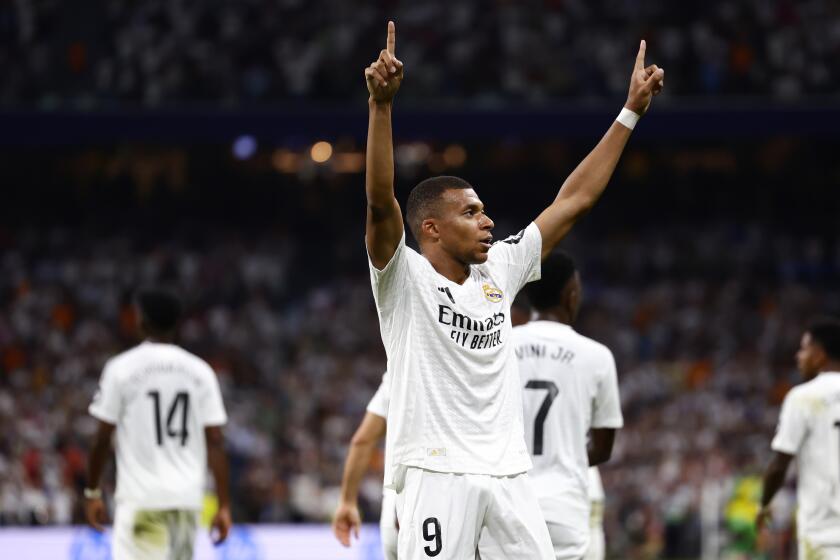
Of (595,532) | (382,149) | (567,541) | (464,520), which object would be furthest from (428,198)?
(595,532)

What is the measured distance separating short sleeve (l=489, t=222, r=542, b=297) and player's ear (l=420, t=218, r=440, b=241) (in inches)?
10.5

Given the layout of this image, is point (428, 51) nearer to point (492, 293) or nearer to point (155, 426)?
point (155, 426)

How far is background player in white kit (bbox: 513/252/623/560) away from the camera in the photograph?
19.6 feet

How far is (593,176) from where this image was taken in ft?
16.7

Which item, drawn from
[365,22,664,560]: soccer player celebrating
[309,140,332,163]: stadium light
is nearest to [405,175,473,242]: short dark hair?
[365,22,664,560]: soccer player celebrating

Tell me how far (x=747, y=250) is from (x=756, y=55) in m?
3.14

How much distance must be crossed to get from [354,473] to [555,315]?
1.20 metres

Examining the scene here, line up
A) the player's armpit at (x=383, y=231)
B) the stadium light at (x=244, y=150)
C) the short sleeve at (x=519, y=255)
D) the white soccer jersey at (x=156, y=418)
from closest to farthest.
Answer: the player's armpit at (x=383, y=231)
the short sleeve at (x=519, y=255)
the white soccer jersey at (x=156, y=418)
the stadium light at (x=244, y=150)

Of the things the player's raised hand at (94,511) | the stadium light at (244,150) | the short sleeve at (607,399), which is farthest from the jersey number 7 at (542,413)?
the stadium light at (244,150)

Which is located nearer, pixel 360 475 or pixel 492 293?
pixel 492 293

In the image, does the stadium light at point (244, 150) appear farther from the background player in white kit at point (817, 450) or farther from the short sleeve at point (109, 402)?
the background player in white kit at point (817, 450)

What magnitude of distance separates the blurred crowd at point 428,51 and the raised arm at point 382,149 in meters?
17.4

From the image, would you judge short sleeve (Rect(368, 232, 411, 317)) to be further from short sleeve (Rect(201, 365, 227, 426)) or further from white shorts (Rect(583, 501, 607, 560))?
short sleeve (Rect(201, 365, 227, 426))

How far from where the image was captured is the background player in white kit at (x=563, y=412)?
5.96 meters
